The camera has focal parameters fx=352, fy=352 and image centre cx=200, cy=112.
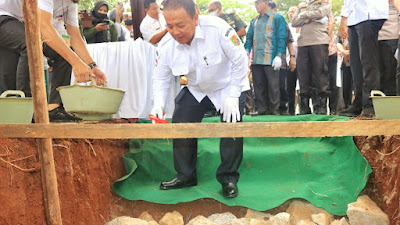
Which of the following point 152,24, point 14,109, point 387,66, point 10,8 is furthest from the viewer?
point 152,24

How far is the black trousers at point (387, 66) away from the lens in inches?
119

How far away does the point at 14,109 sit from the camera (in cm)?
189

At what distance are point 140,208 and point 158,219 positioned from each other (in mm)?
160

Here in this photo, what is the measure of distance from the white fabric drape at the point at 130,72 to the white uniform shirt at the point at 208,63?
98 centimetres

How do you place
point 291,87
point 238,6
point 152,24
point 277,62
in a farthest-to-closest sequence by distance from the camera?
point 238,6, point 291,87, point 277,62, point 152,24

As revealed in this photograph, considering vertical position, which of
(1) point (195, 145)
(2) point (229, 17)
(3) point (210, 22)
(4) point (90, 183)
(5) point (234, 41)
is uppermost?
(2) point (229, 17)

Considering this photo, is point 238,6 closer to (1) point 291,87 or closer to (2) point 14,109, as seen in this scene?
(1) point 291,87

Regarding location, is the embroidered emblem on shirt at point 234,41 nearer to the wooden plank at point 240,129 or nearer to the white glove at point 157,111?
the white glove at point 157,111

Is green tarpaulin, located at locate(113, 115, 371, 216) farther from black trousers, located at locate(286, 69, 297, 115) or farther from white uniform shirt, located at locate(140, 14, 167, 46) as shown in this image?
black trousers, located at locate(286, 69, 297, 115)

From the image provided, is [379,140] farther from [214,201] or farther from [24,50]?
[24,50]

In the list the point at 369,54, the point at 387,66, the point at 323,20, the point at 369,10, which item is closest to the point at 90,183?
the point at 369,54

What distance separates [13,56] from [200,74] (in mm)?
1281

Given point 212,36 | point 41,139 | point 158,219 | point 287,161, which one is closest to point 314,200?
point 287,161

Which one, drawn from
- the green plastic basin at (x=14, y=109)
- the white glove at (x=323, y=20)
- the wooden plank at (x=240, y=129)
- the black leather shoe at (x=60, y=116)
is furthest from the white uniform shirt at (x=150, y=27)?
the wooden plank at (x=240, y=129)
